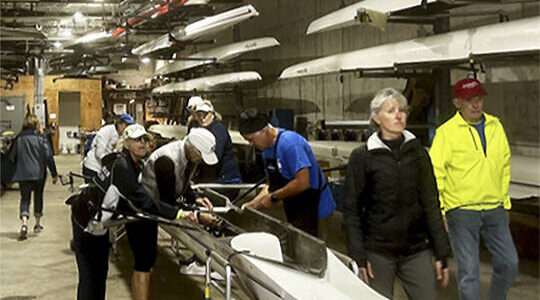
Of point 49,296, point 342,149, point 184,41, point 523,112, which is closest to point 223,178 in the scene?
Answer: point 49,296

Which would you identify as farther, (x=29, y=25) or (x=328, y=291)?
(x=29, y=25)

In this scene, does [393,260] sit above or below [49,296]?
above

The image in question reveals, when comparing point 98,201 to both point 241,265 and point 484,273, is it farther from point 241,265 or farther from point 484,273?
point 484,273

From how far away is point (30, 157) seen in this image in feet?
23.0

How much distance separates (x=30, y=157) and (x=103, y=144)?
150 centimetres

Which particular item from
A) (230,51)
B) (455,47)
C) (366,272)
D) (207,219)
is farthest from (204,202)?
(230,51)

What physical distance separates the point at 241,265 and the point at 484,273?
2.69 meters

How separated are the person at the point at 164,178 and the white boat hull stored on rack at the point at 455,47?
248cm

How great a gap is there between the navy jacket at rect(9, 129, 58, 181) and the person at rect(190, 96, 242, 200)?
2.83 metres

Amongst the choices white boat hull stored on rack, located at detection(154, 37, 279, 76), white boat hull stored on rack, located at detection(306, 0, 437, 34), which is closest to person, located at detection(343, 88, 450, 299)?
white boat hull stored on rack, located at detection(306, 0, 437, 34)

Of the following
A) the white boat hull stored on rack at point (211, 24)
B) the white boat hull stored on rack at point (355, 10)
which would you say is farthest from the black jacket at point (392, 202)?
the white boat hull stored on rack at point (211, 24)

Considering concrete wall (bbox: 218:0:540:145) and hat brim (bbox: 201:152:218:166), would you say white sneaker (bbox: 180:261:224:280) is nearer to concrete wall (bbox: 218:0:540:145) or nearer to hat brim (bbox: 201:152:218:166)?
hat brim (bbox: 201:152:218:166)

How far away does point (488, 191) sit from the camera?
327 cm

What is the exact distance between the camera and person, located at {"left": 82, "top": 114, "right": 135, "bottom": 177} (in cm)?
604
